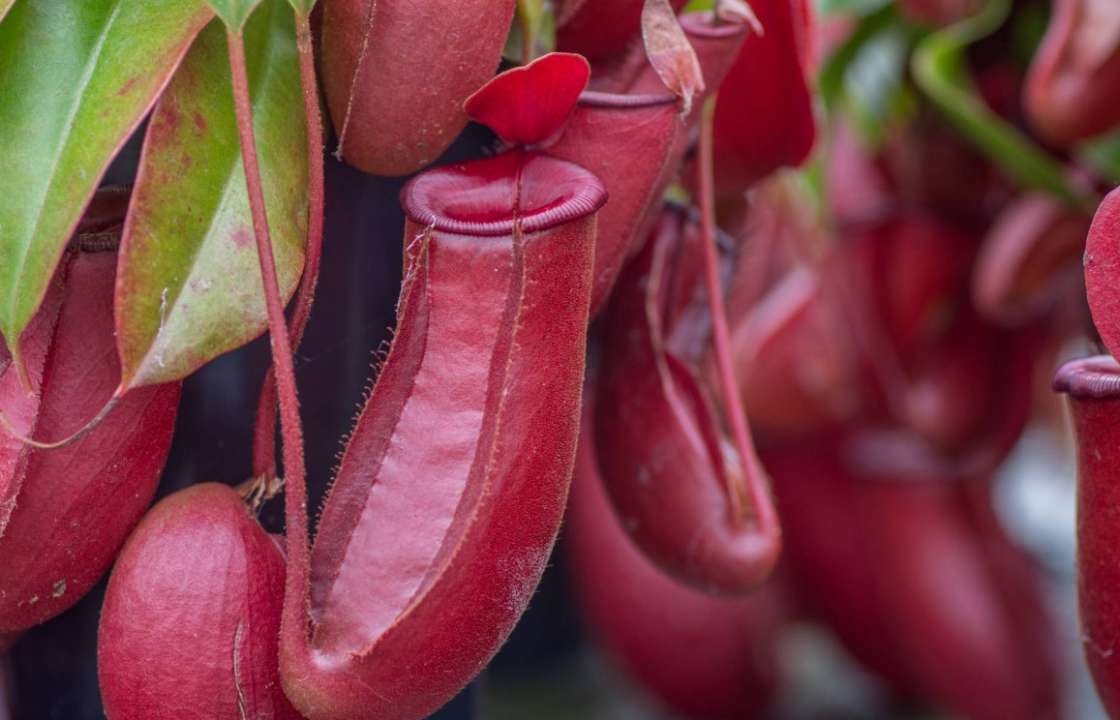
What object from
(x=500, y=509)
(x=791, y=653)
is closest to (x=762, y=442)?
(x=791, y=653)

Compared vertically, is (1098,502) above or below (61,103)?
below

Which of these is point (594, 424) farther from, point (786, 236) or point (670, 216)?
point (786, 236)

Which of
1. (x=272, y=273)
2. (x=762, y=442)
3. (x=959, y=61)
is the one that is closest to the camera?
(x=272, y=273)

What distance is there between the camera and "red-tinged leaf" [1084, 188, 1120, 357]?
35 centimetres

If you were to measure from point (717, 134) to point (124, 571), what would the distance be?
0.94 ft

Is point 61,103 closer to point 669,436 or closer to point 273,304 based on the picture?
point 273,304

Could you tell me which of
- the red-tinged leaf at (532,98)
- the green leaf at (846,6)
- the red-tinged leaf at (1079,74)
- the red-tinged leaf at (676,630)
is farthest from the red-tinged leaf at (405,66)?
the red-tinged leaf at (676,630)

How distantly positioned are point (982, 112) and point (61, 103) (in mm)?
574

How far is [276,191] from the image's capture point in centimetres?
35

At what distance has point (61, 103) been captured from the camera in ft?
1.11

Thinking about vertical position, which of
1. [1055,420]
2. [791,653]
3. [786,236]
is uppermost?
[786,236]

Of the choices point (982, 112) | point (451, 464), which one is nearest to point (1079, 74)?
point (982, 112)

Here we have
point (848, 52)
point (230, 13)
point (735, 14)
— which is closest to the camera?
point (230, 13)

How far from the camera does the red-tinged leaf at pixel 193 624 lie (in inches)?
13.0
